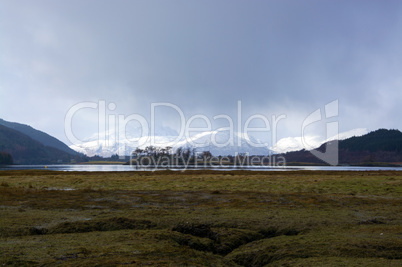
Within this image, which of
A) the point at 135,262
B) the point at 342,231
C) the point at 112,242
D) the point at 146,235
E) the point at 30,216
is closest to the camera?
the point at 135,262

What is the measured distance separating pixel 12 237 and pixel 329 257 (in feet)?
28.3

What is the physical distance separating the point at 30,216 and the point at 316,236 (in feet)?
34.5

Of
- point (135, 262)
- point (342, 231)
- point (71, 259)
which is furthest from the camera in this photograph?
point (342, 231)

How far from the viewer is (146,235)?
377 inches

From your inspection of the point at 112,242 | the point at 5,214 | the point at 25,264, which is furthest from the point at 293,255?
the point at 5,214

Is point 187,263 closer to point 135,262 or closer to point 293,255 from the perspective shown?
point 135,262

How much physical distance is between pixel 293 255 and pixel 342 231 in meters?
3.35

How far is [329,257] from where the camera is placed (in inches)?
303

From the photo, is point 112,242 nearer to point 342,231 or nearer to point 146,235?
point 146,235

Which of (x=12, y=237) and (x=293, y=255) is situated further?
(x=12, y=237)

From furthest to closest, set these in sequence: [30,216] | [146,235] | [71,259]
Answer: [30,216] < [146,235] < [71,259]

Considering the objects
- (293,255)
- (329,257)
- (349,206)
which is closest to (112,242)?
(293,255)

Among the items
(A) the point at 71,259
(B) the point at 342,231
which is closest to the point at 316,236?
(B) the point at 342,231

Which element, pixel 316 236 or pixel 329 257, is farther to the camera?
pixel 316 236
